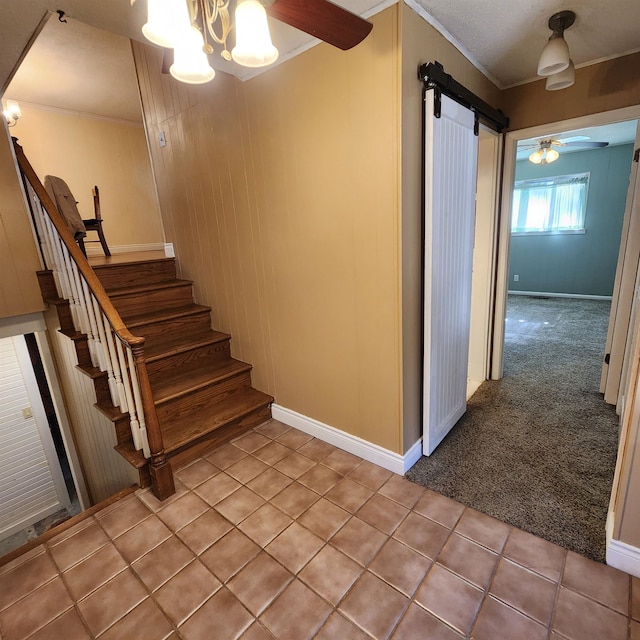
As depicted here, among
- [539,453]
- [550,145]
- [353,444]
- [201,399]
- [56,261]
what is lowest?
[539,453]

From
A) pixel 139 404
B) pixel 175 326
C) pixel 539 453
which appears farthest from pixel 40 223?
pixel 539 453

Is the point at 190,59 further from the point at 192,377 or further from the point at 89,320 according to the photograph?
the point at 192,377

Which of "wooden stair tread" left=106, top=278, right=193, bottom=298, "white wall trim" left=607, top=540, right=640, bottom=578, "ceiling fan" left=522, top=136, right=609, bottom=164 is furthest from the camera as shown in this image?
"ceiling fan" left=522, top=136, right=609, bottom=164

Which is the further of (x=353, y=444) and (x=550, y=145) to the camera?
(x=550, y=145)

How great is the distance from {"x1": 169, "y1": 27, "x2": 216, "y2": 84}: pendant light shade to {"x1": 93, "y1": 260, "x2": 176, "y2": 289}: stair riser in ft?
7.44

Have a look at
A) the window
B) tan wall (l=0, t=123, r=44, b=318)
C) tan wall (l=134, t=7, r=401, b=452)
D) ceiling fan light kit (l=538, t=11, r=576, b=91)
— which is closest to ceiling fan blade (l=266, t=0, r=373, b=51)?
tan wall (l=134, t=7, r=401, b=452)

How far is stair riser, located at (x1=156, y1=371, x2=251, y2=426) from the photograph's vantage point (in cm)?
240

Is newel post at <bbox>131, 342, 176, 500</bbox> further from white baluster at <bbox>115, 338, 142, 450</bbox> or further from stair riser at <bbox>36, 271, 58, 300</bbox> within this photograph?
stair riser at <bbox>36, 271, 58, 300</bbox>

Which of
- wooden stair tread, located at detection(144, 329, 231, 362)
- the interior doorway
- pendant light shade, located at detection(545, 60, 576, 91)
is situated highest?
pendant light shade, located at detection(545, 60, 576, 91)

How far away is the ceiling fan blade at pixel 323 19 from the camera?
38.3 inches

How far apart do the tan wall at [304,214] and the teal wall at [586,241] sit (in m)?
6.16

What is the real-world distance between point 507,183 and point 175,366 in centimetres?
297

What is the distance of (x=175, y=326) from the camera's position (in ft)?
9.60

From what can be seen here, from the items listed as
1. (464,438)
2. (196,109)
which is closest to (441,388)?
(464,438)
